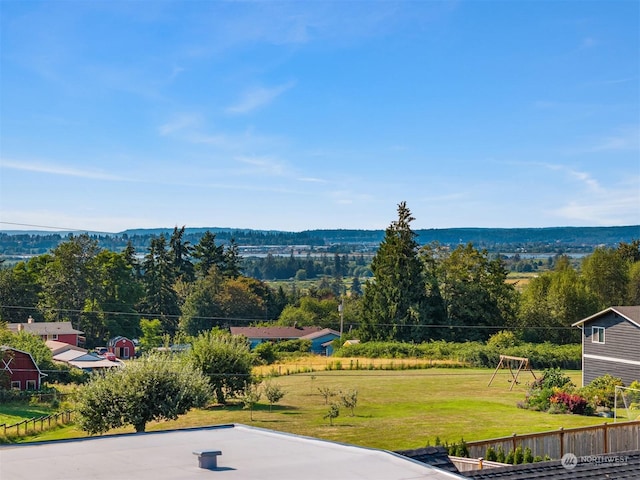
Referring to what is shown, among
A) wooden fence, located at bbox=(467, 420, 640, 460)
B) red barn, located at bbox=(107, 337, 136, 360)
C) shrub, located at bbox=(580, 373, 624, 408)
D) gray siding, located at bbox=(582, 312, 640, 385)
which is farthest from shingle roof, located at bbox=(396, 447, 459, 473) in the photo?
red barn, located at bbox=(107, 337, 136, 360)

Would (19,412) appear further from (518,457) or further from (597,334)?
(518,457)

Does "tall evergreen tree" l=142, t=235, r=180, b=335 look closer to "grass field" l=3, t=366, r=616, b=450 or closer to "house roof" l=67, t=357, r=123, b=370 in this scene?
"house roof" l=67, t=357, r=123, b=370

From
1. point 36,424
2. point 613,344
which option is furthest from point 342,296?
point 36,424

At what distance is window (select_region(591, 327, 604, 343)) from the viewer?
3744 cm

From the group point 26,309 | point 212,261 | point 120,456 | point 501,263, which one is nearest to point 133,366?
point 120,456

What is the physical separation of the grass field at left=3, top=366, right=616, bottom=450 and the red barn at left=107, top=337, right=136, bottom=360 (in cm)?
3339

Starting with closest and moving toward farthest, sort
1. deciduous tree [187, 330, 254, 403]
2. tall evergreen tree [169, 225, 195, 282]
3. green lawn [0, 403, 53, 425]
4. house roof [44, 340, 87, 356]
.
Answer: deciduous tree [187, 330, 254, 403], green lawn [0, 403, 53, 425], house roof [44, 340, 87, 356], tall evergreen tree [169, 225, 195, 282]

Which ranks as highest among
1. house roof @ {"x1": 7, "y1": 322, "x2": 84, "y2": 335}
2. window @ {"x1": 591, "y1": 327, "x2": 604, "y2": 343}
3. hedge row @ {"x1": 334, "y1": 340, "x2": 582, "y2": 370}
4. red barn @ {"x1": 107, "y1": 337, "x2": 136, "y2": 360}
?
window @ {"x1": 591, "y1": 327, "x2": 604, "y2": 343}

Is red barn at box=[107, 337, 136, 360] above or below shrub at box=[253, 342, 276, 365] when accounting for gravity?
below

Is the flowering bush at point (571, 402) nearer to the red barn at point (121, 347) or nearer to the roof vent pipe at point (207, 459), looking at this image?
the roof vent pipe at point (207, 459)

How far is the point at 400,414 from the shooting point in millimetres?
32969

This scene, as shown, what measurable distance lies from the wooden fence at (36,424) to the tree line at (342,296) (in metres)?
22.2

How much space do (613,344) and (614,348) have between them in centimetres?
18

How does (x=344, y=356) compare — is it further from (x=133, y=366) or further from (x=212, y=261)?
(x=212, y=261)
